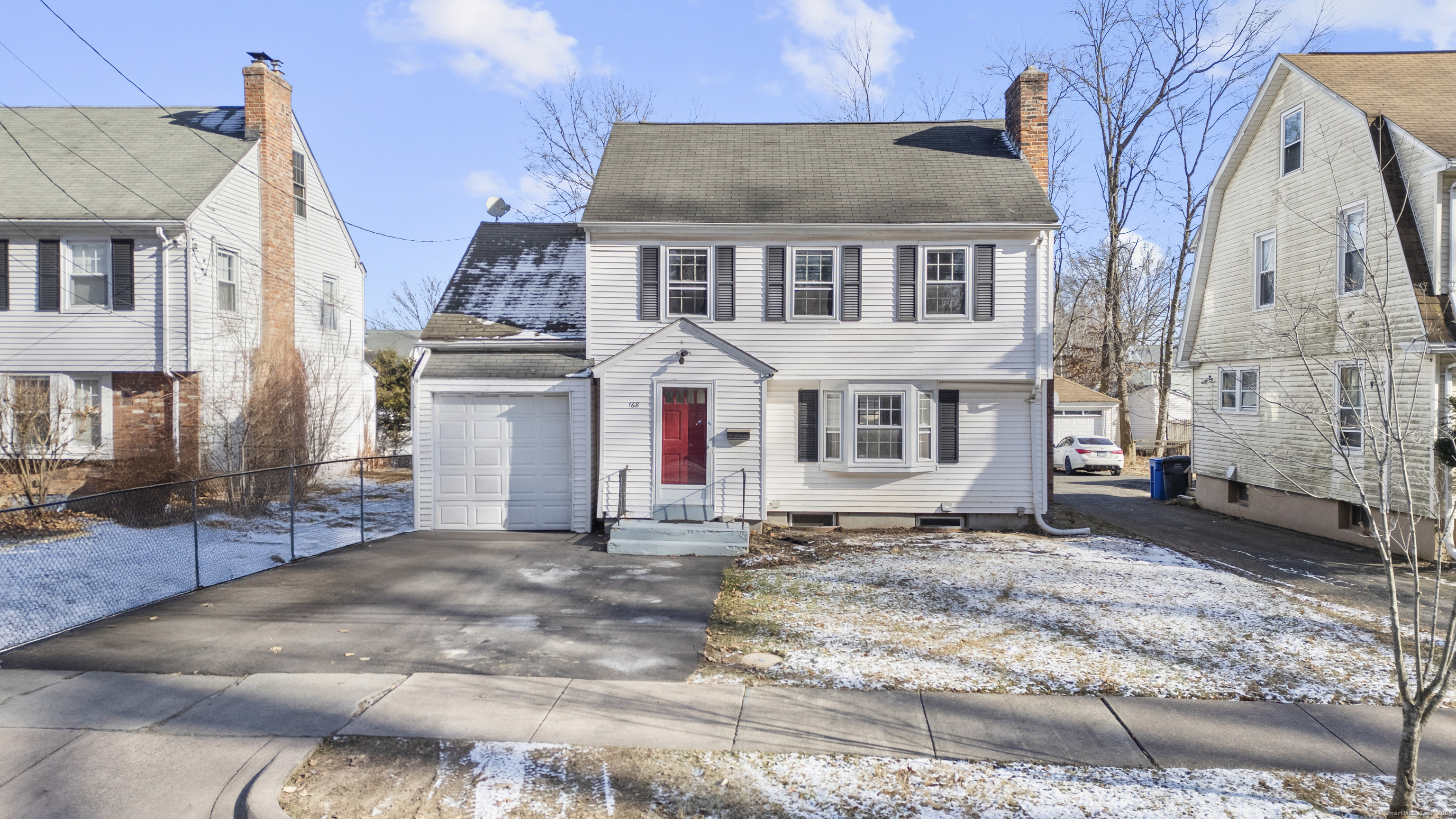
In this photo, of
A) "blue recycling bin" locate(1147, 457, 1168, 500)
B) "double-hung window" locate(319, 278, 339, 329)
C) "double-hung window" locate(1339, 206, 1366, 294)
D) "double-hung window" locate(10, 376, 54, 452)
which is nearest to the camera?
"double-hung window" locate(10, 376, 54, 452)

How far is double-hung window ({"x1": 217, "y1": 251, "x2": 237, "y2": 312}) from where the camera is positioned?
56.0ft

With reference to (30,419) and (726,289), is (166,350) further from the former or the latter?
(726,289)

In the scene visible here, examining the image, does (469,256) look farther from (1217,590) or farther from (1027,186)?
(1217,590)

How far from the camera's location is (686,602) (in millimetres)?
9273

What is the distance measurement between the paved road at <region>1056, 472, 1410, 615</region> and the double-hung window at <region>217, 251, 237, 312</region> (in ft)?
62.7

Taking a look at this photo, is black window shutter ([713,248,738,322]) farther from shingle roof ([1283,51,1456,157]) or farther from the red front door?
shingle roof ([1283,51,1456,157])

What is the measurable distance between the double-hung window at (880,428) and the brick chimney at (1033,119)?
5473 millimetres

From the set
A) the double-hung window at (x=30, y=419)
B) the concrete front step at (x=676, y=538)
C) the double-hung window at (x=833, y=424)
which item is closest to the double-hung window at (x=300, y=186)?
the double-hung window at (x=30, y=419)

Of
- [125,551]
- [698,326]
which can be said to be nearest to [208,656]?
[125,551]

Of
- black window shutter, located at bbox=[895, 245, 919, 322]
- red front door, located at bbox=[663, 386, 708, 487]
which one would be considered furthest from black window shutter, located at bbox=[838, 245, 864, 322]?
red front door, located at bbox=[663, 386, 708, 487]

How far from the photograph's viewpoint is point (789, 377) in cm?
1411

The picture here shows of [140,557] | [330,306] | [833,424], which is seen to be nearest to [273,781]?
[140,557]

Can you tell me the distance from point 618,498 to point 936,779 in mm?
9126

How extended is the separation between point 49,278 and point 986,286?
1849 cm
